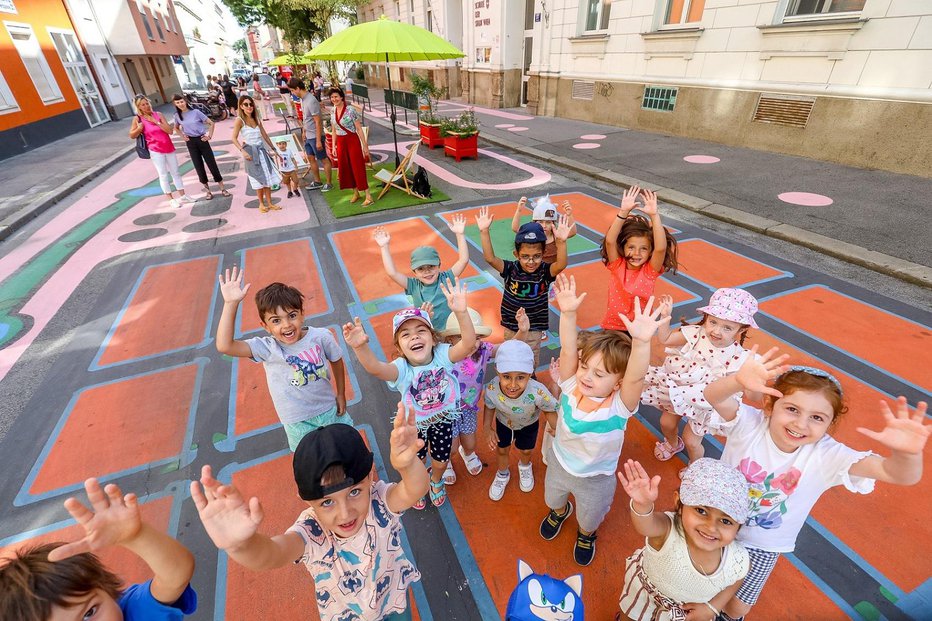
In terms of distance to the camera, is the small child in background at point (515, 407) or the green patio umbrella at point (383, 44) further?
the green patio umbrella at point (383, 44)

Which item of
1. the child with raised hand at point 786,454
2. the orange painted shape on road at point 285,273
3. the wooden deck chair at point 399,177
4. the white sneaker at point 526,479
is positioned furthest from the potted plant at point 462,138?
the child with raised hand at point 786,454

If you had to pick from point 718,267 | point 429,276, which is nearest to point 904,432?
point 429,276

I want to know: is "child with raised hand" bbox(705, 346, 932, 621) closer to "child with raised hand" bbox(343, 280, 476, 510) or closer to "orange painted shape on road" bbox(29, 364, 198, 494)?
"child with raised hand" bbox(343, 280, 476, 510)

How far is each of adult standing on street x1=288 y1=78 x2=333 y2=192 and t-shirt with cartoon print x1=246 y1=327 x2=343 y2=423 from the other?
312 inches

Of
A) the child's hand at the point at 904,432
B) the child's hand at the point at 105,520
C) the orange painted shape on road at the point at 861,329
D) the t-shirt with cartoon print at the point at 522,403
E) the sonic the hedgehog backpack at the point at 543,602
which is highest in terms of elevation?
the child's hand at the point at 105,520

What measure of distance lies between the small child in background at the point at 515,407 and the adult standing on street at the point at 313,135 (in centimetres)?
855

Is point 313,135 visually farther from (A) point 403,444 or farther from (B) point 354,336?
(A) point 403,444

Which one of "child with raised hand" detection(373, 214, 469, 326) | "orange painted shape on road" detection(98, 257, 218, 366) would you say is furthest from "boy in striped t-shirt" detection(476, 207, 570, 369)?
"orange painted shape on road" detection(98, 257, 218, 366)

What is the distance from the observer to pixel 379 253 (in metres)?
6.78

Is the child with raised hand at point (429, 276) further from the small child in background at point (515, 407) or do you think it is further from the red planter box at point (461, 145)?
the red planter box at point (461, 145)

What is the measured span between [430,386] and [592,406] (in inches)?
39.0

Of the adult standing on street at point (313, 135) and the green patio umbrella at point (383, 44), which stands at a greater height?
the green patio umbrella at point (383, 44)

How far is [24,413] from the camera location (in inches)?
156

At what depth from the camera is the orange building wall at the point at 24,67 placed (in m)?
14.2
